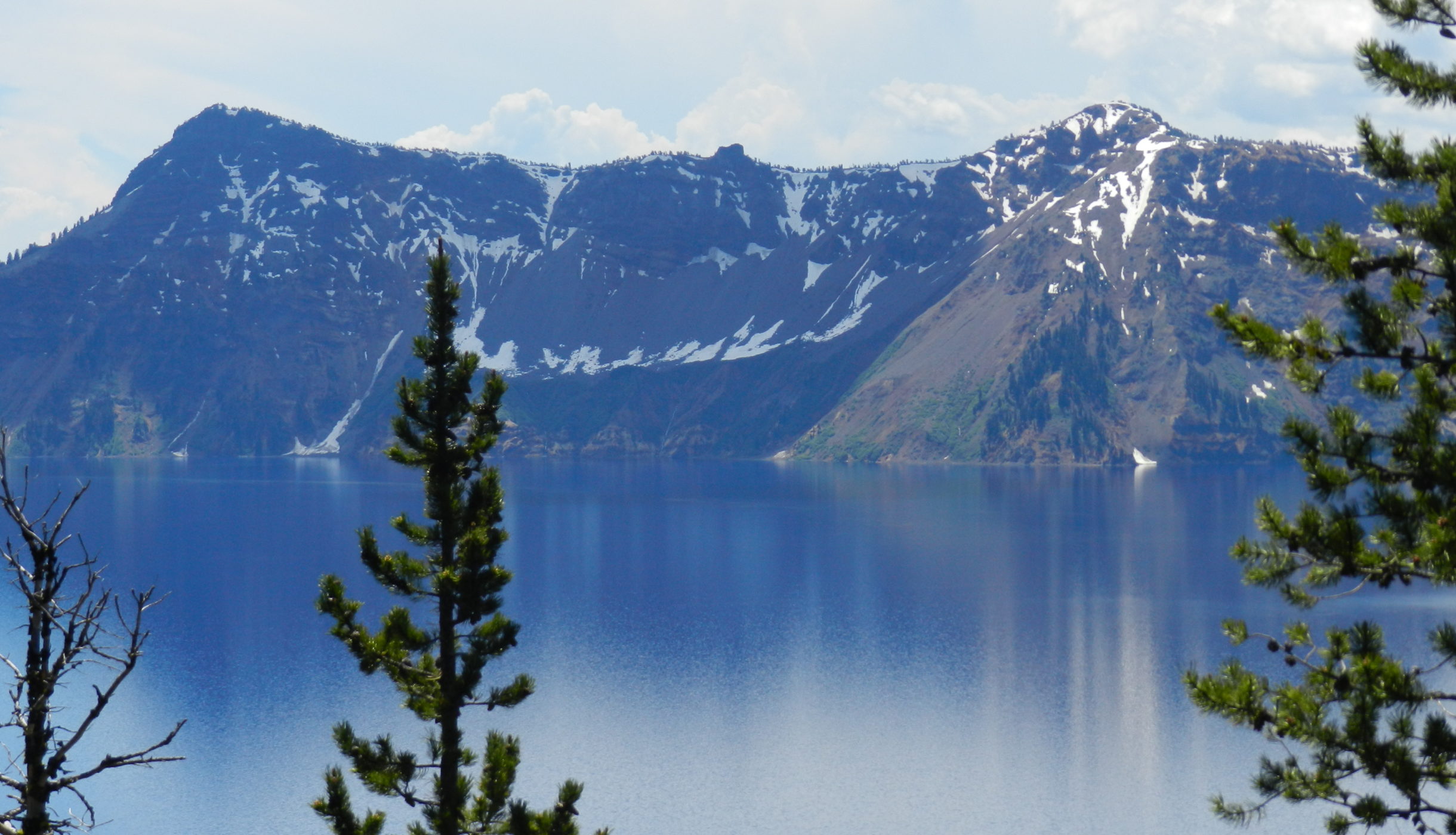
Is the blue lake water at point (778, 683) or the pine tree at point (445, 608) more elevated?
the pine tree at point (445, 608)

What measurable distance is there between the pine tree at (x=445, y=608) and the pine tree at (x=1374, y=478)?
1490 centimetres

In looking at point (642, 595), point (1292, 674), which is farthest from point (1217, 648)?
point (642, 595)

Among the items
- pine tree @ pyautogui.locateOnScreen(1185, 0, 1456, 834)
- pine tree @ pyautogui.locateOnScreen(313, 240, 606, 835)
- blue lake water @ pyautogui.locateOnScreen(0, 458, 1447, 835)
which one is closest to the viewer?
pine tree @ pyautogui.locateOnScreen(1185, 0, 1456, 834)

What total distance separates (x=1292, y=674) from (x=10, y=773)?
66106 millimetres

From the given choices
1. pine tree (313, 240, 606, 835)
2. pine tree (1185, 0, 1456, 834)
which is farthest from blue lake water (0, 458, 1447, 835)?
pine tree (1185, 0, 1456, 834)

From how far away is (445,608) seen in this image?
26.0m

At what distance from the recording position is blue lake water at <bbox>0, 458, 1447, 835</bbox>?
58094 mm

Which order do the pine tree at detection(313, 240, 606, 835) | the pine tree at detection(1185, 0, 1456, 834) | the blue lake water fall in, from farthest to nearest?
the blue lake water, the pine tree at detection(313, 240, 606, 835), the pine tree at detection(1185, 0, 1456, 834)

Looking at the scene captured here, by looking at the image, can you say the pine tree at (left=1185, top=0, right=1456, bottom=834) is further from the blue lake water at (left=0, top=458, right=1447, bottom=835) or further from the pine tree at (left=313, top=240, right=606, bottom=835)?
the blue lake water at (left=0, top=458, right=1447, bottom=835)

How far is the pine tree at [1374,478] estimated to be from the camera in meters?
14.7

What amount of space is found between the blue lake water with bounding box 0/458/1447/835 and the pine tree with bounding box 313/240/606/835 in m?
21.1

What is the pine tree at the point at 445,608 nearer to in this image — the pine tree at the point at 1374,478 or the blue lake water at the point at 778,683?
the pine tree at the point at 1374,478

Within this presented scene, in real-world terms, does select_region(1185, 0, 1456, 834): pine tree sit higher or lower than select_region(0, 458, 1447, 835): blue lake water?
higher

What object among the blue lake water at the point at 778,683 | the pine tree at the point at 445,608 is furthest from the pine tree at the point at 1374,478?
the blue lake water at the point at 778,683
